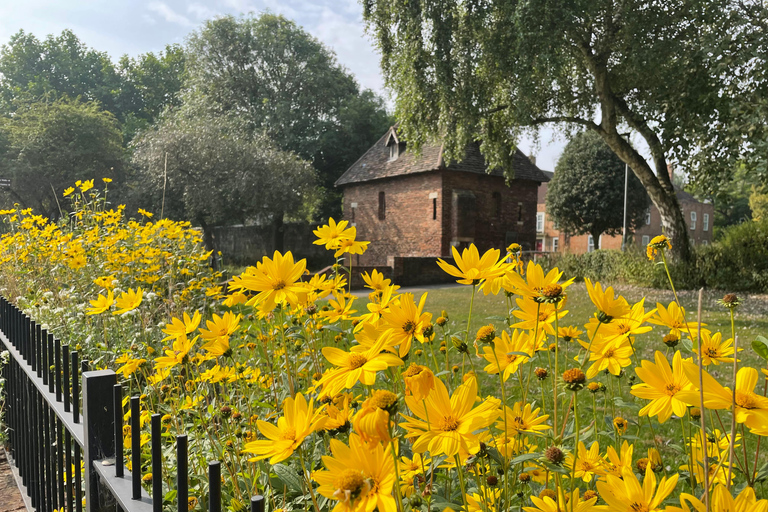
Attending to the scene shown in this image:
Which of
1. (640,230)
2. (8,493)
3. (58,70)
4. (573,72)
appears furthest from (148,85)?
(8,493)

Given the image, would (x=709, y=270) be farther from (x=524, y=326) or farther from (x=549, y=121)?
(x=524, y=326)

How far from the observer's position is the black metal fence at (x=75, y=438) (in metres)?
1.14

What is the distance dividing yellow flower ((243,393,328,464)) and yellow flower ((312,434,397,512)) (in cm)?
12

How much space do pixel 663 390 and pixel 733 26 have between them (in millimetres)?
12563

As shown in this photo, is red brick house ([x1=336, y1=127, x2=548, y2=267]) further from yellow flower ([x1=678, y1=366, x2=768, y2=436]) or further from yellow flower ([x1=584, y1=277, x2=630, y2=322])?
yellow flower ([x1=678, y1=366, x2=768, y2=436])

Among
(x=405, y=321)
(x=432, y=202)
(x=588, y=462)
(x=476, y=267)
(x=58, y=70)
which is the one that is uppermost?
(x=58, y=70)

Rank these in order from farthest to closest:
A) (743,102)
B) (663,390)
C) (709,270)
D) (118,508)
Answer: (709,270) → (743,102) → (118,508) → (663,390)

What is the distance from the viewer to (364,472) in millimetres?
727

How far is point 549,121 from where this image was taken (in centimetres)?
1417

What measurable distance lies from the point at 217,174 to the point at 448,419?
82.1 feet

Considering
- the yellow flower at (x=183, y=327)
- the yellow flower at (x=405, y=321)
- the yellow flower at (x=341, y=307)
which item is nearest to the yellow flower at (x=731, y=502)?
the yellow flower at (x=405, y=321)

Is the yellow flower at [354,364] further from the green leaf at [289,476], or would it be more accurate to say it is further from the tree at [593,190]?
the tree at [593,190]

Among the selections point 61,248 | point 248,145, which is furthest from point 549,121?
point 248,145

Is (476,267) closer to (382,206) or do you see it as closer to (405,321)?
(405,321)
